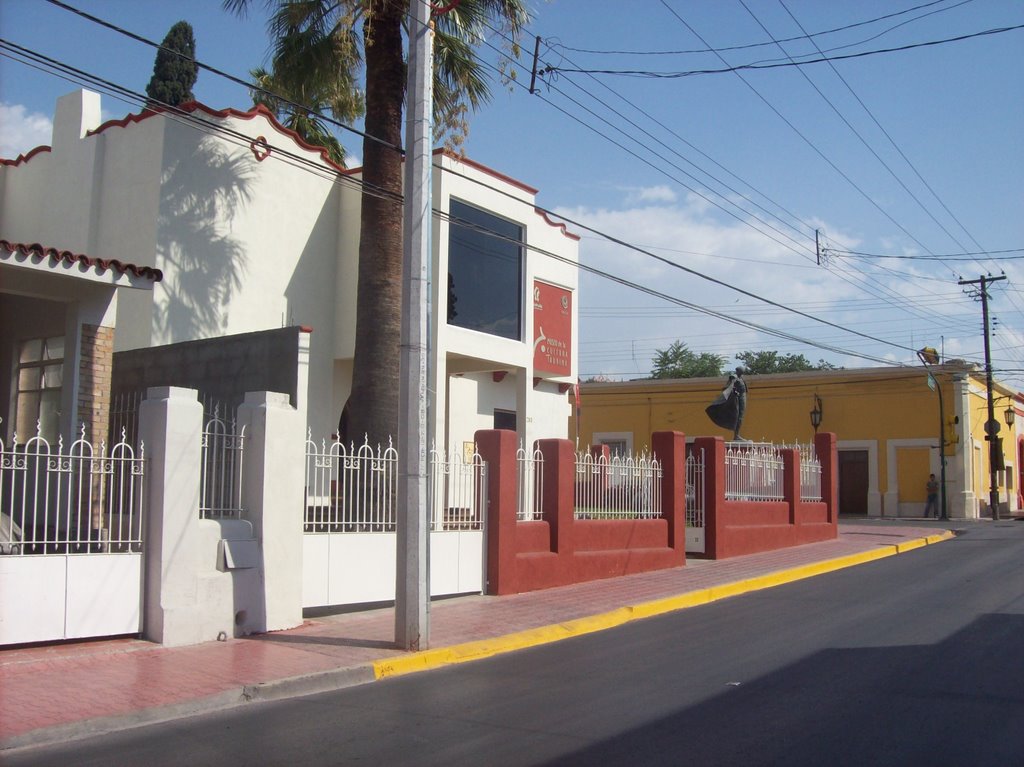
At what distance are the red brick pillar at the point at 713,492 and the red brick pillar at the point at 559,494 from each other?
4697 millimetres

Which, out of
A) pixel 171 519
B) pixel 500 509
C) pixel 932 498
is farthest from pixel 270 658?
pixel 932 498

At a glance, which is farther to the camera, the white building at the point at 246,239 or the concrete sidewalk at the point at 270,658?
the white building at the point at 246,239

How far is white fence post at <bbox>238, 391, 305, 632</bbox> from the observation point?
33.9 ft

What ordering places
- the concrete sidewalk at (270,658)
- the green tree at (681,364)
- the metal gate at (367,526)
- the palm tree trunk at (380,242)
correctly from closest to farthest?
the concrete sidewalk at (270,658), the metal gate at (367,526), the palm tree trunk at (380,242), the green tree at (681,364)

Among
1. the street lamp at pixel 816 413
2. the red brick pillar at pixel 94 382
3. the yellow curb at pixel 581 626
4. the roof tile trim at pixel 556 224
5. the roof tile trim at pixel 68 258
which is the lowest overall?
the yellow curb at pixel 581 626

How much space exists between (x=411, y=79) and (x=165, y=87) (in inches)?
873

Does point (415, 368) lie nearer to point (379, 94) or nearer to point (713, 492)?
point (379, 94)

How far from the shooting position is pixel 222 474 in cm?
1027

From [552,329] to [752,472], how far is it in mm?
5281

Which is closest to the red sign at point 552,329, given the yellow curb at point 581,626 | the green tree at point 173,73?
the yellow curb at point 581,626

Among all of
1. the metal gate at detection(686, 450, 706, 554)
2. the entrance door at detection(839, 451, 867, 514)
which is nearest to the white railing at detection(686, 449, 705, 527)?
the metal gate at detection(686, 450, 706, 554)

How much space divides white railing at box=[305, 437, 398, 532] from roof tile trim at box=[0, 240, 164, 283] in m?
2.73

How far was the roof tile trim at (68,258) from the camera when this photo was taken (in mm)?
10062

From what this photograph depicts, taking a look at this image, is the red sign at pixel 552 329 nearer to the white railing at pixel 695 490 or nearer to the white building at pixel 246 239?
the white building at pixel 246 239
